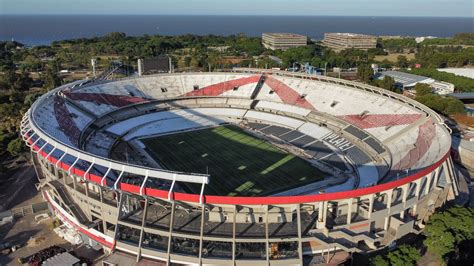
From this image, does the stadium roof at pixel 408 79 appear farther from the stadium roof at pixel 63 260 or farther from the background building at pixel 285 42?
the stadium roof at pixel 63 260

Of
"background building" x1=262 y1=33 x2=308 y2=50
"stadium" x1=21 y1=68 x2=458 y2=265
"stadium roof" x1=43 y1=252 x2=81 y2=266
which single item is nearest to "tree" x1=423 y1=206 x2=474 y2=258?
"stadium" x1=21 y1=68 x2=458 y2=265

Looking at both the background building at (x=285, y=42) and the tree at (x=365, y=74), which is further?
the background building at (x=285, y=42)

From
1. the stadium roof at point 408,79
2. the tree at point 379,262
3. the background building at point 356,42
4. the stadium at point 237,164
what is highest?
the background building at point 356,42

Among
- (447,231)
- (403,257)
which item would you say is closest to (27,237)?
(403,257)

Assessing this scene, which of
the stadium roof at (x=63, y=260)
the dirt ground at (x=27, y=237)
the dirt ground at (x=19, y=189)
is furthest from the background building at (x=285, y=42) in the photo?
the stadium roof at (x=63, y=260)

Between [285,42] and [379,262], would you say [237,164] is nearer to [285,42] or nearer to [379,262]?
[379,262]
